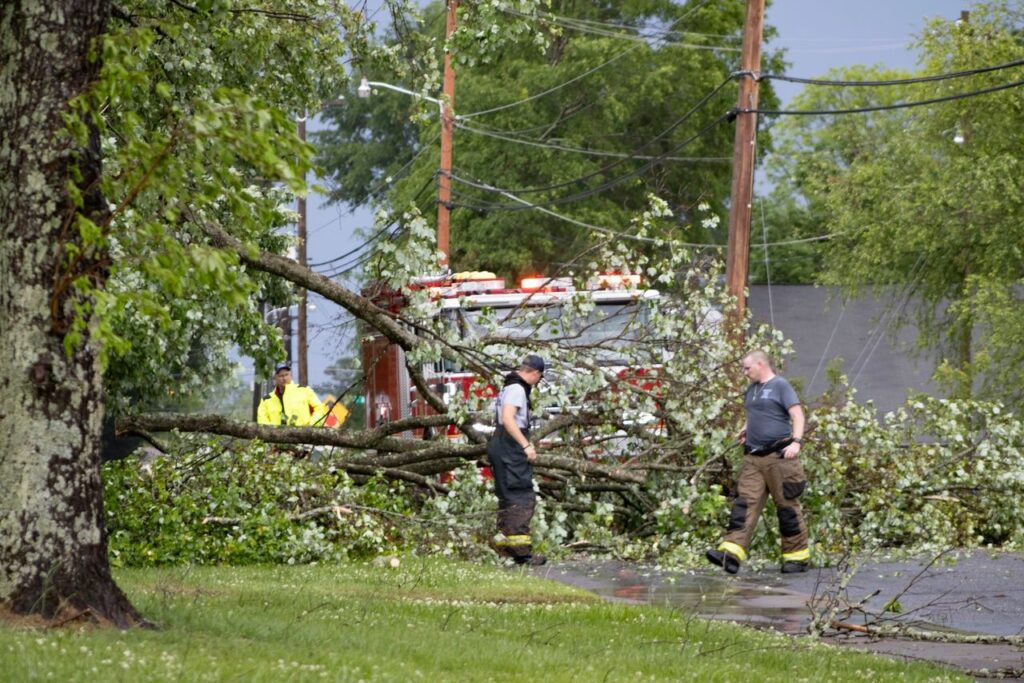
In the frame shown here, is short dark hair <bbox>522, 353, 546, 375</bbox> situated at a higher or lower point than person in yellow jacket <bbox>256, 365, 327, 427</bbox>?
higher

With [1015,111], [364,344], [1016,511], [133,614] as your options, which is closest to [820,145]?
[1015,111]

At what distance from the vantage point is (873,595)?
944 centimetres

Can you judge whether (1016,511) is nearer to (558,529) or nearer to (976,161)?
(558,529)

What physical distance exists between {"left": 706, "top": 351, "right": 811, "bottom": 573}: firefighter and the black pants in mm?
1498

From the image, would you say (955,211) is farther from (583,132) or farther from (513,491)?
(513,491)

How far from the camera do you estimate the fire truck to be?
14.4 meters

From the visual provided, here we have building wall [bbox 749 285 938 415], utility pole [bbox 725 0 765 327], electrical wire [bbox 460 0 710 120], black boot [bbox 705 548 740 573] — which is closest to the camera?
black boot [bbox 705 548 740 573]

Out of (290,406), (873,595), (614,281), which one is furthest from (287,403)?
(873,595)

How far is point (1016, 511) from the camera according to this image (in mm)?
14719

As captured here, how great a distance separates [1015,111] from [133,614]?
82.4 ft

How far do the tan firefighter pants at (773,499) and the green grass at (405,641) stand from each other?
7.78ft

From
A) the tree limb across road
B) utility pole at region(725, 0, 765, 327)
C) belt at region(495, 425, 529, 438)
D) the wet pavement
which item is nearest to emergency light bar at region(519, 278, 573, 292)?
the tree limb across road

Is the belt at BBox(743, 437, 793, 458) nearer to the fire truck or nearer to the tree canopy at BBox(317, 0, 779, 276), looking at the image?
the fire truck

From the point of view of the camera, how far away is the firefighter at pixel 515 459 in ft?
42.4
